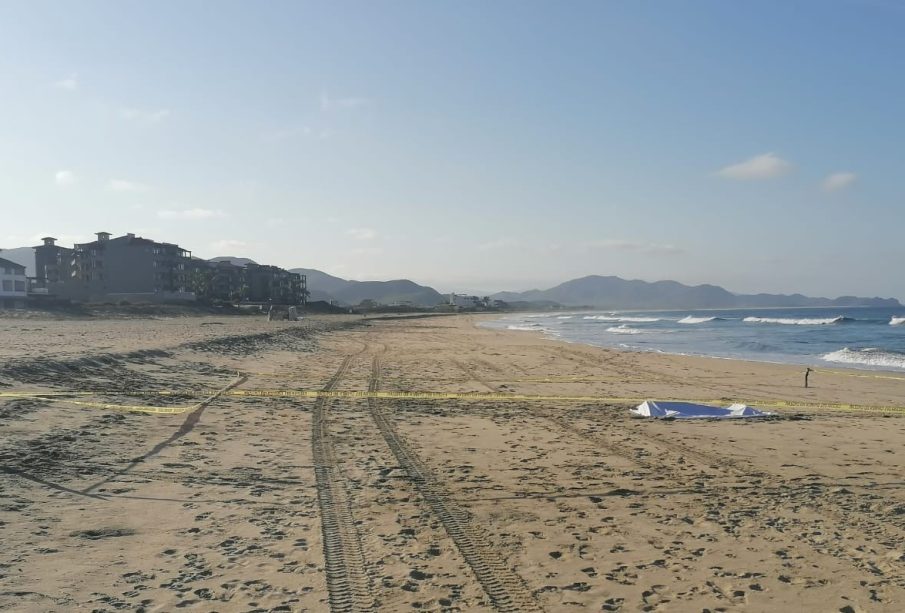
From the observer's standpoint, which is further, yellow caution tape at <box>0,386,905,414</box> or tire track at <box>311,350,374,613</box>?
yellow caution tape at <box>0,386,905,414</box>

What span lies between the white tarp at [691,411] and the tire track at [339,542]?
6.11 metres

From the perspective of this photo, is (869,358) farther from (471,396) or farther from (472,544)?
(472,544)

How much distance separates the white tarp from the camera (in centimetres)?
1149

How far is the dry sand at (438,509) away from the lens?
4.37 metres

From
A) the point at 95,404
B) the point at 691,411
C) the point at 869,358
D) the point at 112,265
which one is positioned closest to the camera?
the point at 95,404

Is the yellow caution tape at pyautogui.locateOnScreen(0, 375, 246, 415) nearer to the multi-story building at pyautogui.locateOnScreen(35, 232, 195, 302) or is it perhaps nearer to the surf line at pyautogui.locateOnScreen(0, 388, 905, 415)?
the surf line at pyautogui.locateOnScreen(0, 388, 905, 415)

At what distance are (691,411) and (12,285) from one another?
73.7 meters

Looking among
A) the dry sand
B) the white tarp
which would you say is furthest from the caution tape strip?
the white tarp

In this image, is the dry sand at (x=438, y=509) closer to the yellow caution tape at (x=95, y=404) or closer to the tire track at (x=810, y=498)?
the tire track at (x=810, y=498)

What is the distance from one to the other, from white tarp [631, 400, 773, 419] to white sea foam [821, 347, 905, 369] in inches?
727

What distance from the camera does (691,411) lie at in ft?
38.7

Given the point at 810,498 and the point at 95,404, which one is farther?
the point at 95,404

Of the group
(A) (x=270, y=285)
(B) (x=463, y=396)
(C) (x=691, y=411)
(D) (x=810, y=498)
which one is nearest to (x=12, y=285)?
(A) (x=270, y=285)

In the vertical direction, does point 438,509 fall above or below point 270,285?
below
